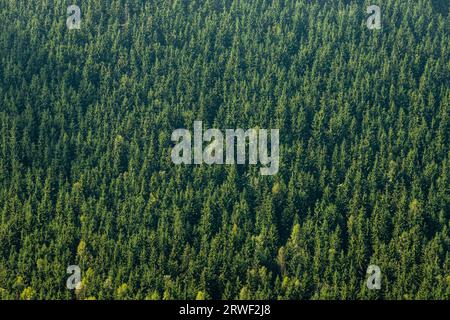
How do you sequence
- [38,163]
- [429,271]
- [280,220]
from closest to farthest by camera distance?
[429,271] < [280,220] < [38,163]

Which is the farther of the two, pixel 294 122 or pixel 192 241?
pixel 294 122

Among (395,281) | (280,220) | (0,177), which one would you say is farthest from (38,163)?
(395,281)

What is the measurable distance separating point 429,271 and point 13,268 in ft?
186

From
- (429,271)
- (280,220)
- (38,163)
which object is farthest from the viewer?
(38,163)

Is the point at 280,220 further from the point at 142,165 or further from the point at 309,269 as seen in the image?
the point at 142,165

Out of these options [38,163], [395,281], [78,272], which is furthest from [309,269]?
[38,163]

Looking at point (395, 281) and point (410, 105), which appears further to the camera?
point (410, 105)

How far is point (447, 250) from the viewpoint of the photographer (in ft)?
560

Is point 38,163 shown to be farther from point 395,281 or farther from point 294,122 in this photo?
point 395,281

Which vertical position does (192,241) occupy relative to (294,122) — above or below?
below

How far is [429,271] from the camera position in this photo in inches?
6501

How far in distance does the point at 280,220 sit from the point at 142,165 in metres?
23.8

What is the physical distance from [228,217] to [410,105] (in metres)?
41.0

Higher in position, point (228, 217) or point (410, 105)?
point (410, 105)
